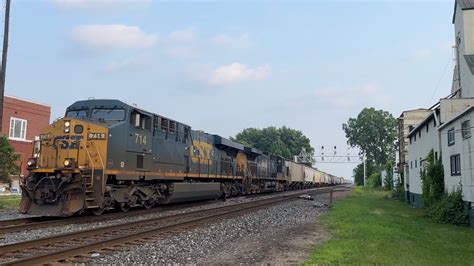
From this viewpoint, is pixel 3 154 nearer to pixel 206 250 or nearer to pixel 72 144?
pixel 72 144

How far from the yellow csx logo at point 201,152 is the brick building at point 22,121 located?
17.7m

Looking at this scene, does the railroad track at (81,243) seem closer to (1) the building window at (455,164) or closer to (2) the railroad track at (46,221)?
(2) the railroad track at (46,221)

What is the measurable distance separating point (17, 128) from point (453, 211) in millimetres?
32037

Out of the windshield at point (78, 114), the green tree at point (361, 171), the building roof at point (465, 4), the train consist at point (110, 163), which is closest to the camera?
the train consist at point (110, 163)

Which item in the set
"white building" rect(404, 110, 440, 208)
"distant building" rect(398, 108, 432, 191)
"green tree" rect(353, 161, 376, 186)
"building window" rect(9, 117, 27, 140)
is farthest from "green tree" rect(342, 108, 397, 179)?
"building window" rect(9, 117, 27, 140)

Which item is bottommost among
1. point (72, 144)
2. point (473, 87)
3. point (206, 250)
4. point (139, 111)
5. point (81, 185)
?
point (206, 250)

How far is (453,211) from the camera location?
603 inches

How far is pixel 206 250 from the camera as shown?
857 centimetres

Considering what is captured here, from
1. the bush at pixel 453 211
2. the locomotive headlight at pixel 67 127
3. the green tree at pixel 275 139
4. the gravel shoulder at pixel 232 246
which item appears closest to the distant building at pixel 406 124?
the bush at pixel 453 211

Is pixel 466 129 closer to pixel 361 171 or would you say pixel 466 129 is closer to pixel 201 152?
pixel 201 152

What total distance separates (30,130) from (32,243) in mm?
29922

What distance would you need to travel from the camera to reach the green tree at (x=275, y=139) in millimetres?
95469

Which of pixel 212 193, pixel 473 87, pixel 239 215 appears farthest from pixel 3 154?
pixel 473 87

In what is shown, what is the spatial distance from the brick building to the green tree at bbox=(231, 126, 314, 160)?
61.6 m
